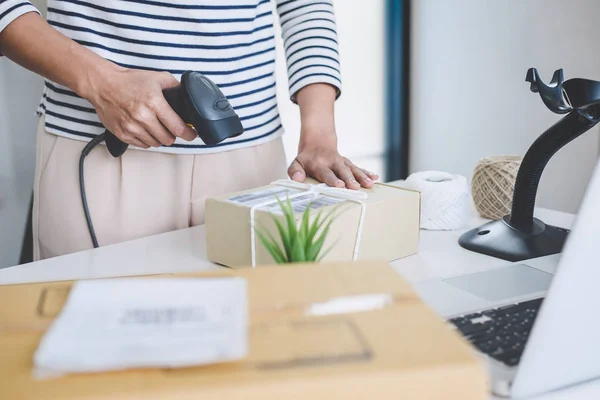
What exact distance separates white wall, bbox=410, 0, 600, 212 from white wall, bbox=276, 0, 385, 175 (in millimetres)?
147

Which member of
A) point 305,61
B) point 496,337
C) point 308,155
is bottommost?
point 496,337

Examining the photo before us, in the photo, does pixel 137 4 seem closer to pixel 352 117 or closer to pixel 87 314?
pixel 87 314

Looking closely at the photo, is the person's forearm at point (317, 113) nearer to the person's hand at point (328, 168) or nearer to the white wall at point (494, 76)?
the person's hand at point (328, 168)

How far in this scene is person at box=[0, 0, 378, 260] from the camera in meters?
0.89

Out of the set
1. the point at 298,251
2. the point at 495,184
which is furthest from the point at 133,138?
the point at 495,184

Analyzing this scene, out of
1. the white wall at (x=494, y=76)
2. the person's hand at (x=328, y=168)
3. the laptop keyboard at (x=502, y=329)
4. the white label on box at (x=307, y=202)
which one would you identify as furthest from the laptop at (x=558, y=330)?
the white wall at (x=494, y=76)

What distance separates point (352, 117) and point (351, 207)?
186 cm

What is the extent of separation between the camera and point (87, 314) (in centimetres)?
37

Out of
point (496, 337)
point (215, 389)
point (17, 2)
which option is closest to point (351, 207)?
point (496, 337)

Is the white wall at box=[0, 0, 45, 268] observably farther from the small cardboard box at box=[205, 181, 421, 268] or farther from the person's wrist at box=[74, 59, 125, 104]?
the small cardboard box at box=[205, 181, 421, 268]

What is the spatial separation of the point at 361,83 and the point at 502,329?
2105 mm

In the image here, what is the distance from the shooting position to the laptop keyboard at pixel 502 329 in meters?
0.51

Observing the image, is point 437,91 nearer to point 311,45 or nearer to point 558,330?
point 311,45

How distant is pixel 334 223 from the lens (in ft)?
2.34
